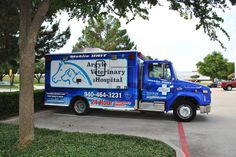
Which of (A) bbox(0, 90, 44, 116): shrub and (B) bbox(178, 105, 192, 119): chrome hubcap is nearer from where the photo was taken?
(A) bbox(0, 90, 44, 116): shrub

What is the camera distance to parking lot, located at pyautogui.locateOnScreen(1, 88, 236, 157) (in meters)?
7.58

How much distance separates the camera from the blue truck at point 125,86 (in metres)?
11.5

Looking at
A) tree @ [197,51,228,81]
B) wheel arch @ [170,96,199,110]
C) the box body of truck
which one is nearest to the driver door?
wheel arch @ [170,96,199,110]

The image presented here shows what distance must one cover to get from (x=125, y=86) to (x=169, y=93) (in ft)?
5.67

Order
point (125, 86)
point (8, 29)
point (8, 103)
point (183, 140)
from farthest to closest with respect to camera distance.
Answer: point (125, 86)
point (8, 103)
point (8, 29)
point (183, 140)

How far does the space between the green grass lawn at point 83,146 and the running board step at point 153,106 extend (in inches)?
159

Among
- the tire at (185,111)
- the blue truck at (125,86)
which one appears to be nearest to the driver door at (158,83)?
the blue truck at (125,86)

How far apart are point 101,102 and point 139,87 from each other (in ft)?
5.54

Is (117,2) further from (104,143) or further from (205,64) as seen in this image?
(205,64)

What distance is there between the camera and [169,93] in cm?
1148

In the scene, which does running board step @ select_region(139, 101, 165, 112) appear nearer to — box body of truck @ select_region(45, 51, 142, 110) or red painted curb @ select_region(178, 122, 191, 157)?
box body of truck @ select_region(45, 51, 142, 110)

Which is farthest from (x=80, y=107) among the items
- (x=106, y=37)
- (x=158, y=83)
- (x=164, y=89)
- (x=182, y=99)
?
(x=106, y=37)

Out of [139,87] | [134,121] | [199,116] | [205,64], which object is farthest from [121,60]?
[205,64]

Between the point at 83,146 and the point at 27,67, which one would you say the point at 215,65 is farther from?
the point at 27,67
